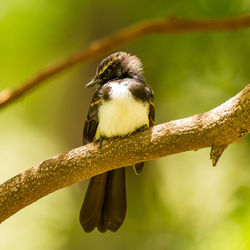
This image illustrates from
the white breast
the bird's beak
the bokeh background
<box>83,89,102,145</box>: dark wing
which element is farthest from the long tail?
the bokeh background

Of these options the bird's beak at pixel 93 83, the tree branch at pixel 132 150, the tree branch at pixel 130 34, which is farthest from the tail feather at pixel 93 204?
the tree branch at pixel 130 34

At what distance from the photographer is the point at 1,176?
800cm

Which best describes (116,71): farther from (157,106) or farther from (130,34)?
(157,106)

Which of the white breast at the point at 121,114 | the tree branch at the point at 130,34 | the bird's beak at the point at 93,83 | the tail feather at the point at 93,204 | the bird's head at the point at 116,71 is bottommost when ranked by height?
the tail feather at the point at 93,204

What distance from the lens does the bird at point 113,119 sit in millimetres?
3734

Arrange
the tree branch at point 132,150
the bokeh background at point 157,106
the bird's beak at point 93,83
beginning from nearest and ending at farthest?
the tree branch at point 132,150
the bird's beak at point 93,83
the bokeh background at point 157,106

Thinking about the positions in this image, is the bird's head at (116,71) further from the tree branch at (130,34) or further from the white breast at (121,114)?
the tree branch at (130,34)

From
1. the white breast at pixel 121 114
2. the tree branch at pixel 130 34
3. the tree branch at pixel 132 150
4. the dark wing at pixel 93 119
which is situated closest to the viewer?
the tree branch at pixel 130 34

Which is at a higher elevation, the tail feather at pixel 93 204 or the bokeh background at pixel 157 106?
the bokeh background at pixel 157 106

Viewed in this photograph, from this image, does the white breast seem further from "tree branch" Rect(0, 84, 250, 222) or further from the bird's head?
the bird's head

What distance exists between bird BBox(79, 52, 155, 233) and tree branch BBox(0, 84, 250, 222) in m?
0.23

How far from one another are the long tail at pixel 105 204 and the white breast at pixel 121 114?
0.50 meters

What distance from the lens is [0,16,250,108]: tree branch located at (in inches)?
105

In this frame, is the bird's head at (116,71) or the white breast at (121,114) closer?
the white breast at (121,114)
